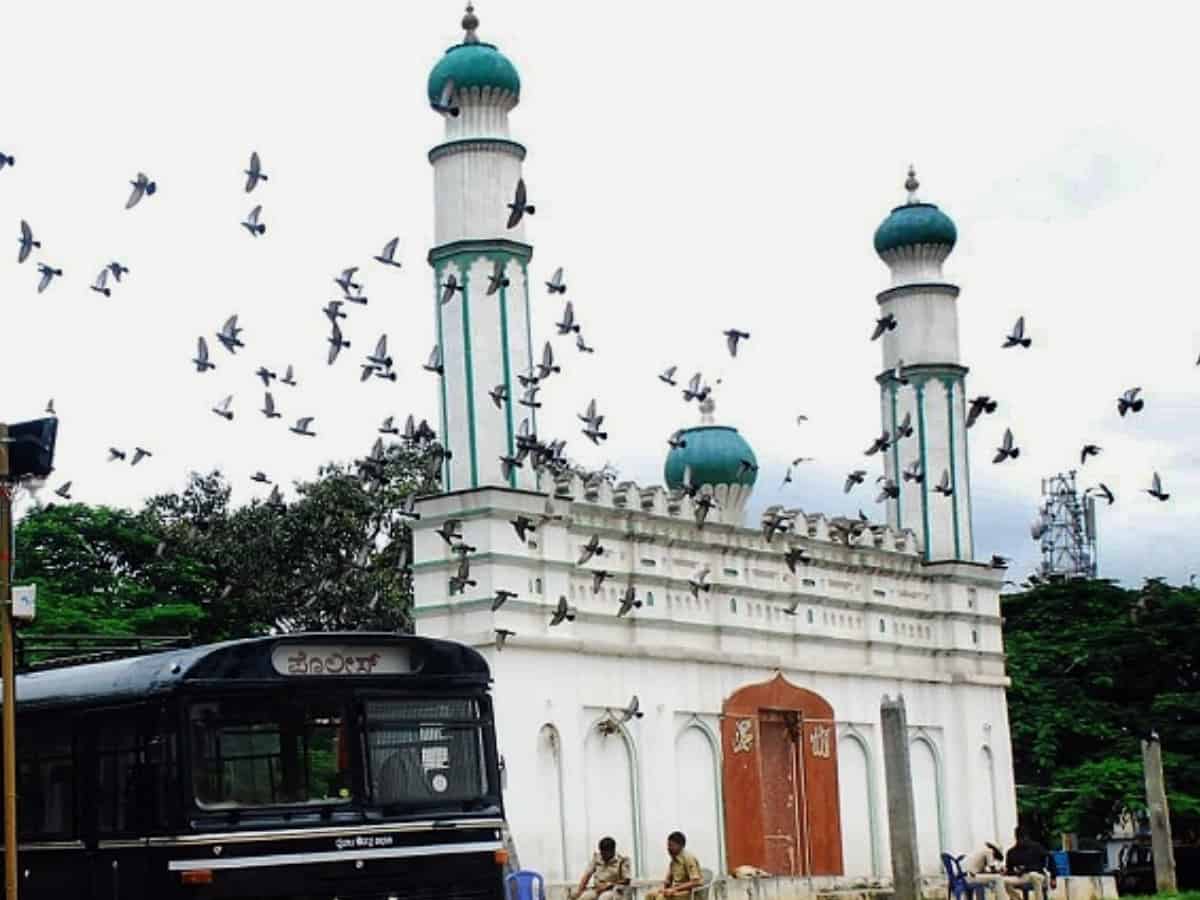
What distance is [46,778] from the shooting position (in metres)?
16.6

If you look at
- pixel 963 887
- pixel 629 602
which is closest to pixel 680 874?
pixel 963 887

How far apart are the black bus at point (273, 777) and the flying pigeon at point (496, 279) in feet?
42.4

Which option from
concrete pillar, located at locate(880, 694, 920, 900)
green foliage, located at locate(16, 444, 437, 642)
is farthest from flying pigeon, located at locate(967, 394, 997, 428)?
green foliage, located at locate(16, 444, 437, 642)

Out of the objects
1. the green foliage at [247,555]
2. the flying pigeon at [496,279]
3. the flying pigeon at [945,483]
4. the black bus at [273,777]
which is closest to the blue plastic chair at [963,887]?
the flying pigeon at [496,279]

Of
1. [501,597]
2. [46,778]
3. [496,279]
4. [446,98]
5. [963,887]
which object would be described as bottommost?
[963,887]

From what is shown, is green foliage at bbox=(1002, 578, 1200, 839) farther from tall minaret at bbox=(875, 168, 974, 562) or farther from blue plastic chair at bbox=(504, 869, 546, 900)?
blue plastic chair at bbox=(504, 869, 546, 900)

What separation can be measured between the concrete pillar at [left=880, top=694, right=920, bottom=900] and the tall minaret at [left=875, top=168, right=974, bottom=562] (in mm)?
Answer: 9868

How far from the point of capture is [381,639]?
15.8 metres

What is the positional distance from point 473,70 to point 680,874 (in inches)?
524

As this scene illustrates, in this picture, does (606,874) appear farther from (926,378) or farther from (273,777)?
(926,378)

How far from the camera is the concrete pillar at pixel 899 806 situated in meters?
29.3

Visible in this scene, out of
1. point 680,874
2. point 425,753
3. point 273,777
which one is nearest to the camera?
point 273,777

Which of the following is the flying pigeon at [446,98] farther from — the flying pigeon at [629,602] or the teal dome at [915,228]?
the teal dome at [915,228]

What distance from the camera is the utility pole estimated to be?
1542cm
